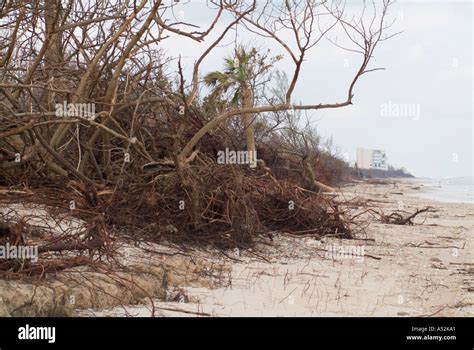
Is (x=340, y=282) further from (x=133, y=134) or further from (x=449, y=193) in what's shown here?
(x=449, y=193)

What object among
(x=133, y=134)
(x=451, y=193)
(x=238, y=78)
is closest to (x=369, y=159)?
(x=451, y=193)

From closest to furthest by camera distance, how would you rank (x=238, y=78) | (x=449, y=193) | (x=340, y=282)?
(x=340, y=282) → (x=238, y=78) → (x=449, y=193)

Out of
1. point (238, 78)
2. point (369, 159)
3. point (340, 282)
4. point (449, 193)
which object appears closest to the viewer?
point (340, 282)

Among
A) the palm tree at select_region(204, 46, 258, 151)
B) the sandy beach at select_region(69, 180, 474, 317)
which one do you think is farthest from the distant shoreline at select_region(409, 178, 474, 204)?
the sandy beach at select_region(69, 180, 474, 317)

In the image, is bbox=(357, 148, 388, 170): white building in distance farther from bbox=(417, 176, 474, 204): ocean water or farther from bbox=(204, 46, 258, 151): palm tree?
bbox=(204, 46, 258, 151): palm tree

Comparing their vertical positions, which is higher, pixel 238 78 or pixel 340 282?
pixel 238 78

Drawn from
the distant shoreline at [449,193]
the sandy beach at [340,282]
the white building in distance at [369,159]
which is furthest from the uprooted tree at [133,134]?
the white building in distance at [369,159]

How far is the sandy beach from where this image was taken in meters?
7.10

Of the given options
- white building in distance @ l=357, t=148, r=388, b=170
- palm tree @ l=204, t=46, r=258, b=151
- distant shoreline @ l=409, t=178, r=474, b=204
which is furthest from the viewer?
white building in distance @ l=357, t=148, r=388, b=170

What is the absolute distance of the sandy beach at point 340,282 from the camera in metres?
7.10

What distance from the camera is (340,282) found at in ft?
27.8

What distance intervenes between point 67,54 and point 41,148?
240 centimetres

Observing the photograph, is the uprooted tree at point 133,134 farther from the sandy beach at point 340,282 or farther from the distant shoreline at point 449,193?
the distant shoreline at point 449,193

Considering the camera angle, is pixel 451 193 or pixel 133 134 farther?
pixel 451 193
